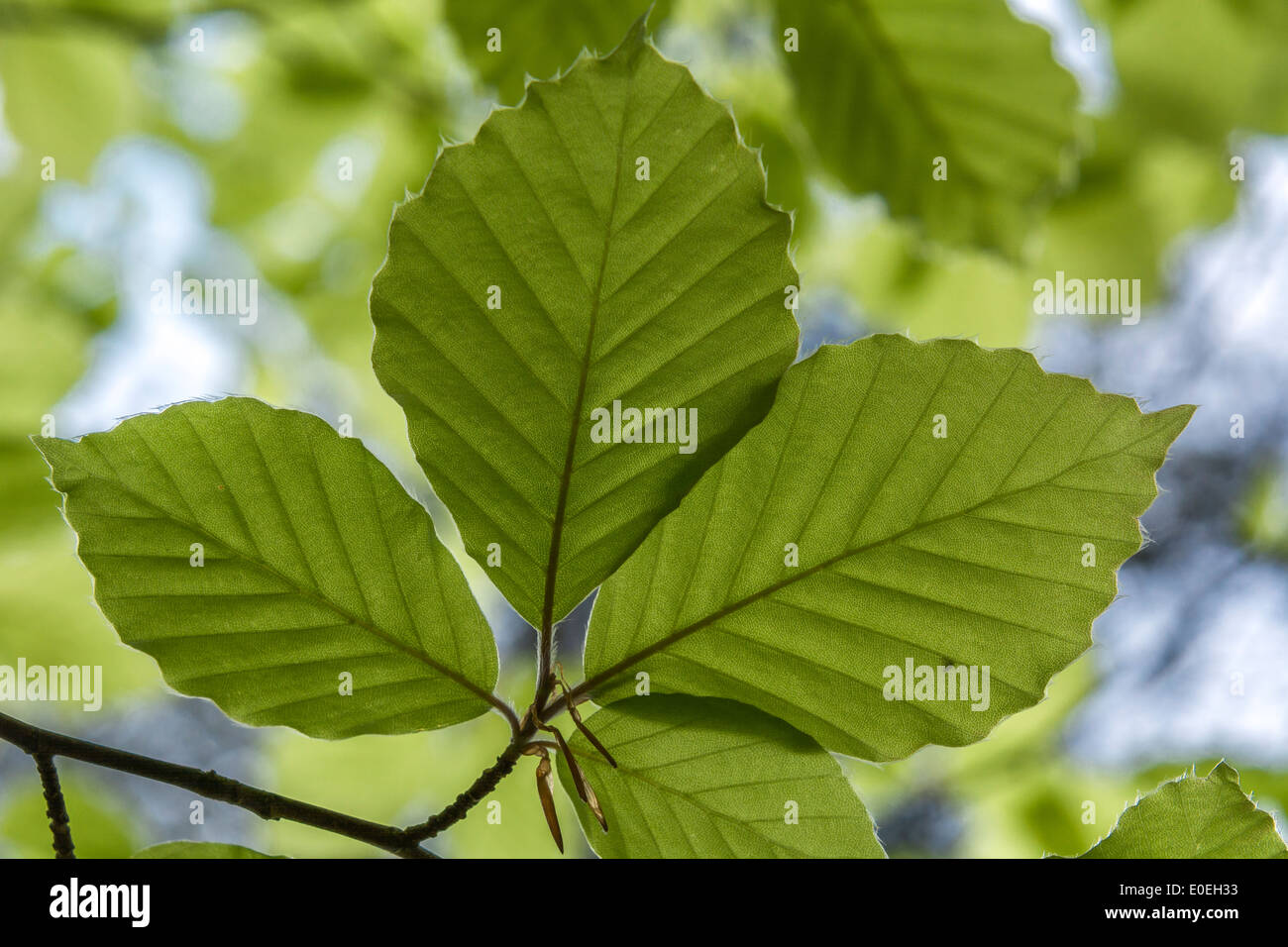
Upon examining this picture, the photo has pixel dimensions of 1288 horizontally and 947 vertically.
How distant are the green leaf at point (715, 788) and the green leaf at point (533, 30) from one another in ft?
1.75

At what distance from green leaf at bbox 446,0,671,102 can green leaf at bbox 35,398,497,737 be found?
469 millimetres

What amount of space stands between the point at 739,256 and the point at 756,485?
3.5 inches

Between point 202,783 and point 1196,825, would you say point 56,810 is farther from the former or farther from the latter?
point 1196,825

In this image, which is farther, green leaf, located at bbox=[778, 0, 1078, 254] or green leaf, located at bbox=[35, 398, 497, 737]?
green leaf, located at bbox=[778, 0, 1078, 254]

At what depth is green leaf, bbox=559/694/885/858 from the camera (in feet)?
1.20

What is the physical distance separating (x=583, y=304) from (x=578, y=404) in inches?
1.4

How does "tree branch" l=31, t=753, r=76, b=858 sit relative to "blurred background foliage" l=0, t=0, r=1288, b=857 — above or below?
below

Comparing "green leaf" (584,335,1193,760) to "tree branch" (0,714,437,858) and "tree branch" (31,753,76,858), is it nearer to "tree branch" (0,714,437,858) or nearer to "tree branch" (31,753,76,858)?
"tree branch" (0,714,437,858)

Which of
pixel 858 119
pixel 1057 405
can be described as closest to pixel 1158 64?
pixel 858 119

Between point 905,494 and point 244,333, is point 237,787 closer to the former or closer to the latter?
point 905,494

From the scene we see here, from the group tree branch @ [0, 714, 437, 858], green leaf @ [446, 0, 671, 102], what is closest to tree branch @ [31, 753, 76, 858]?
tree branch @ [0, 714, 437, 858]

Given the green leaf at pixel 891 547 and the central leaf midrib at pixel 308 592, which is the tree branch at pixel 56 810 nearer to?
the central leaf midrib at pixel 308 592

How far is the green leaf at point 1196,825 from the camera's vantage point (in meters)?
0.40


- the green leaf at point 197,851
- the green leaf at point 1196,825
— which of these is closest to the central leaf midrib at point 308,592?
the green leaf at point 197,851
